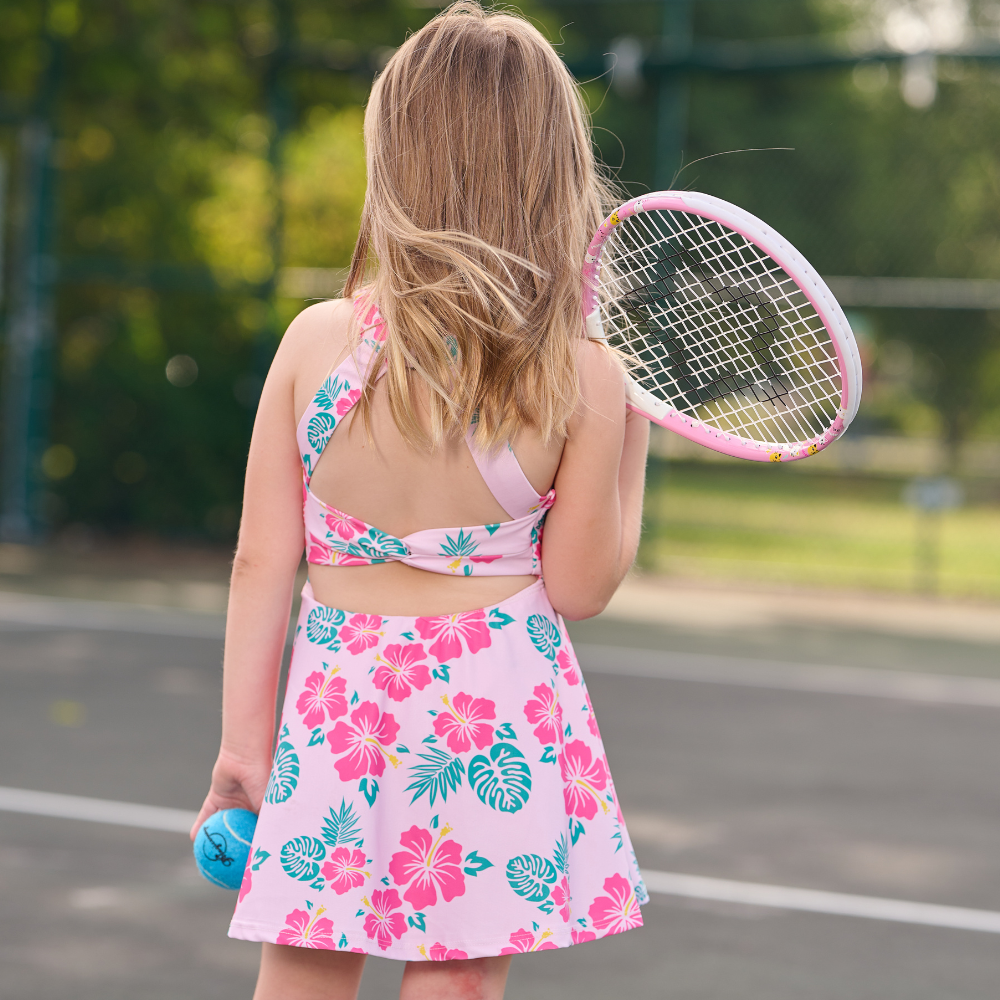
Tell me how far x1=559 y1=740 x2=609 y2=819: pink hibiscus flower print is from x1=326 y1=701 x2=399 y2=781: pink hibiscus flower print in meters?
0.23

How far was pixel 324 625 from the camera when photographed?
2094 mm

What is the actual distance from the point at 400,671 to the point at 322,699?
0.11 metres

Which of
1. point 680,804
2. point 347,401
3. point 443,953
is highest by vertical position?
point 347,401

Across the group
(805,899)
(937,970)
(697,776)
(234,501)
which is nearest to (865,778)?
(697,776)

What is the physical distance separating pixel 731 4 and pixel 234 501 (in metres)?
16.9

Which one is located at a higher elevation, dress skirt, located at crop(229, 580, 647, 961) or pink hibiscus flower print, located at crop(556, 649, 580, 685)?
pink hibiscus flower print, located at crop(556, 649, 580, 685)

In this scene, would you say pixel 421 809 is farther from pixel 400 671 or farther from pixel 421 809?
pixel 400 671

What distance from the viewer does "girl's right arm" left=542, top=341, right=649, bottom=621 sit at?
2.02 m

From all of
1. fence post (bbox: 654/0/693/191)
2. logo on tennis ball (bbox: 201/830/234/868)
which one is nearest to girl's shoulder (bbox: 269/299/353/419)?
logo on tennis ball (bbox: 201/830/234/868)

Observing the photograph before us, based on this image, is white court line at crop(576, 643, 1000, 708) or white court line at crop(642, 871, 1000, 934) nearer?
white court line at crop(642, 871, 1000, 934)

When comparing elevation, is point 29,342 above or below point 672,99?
below

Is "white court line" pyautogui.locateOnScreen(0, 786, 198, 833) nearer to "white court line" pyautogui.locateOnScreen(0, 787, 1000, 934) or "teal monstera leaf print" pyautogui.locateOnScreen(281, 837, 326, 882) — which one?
"white court line" pyautogui.locateOnScreen(0, 787, 1000, 934)

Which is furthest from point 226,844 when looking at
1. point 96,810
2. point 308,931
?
point 96,810

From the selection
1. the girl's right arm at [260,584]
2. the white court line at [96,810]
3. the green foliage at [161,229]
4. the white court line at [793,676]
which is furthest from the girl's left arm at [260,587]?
the green foliage at [161,229]
